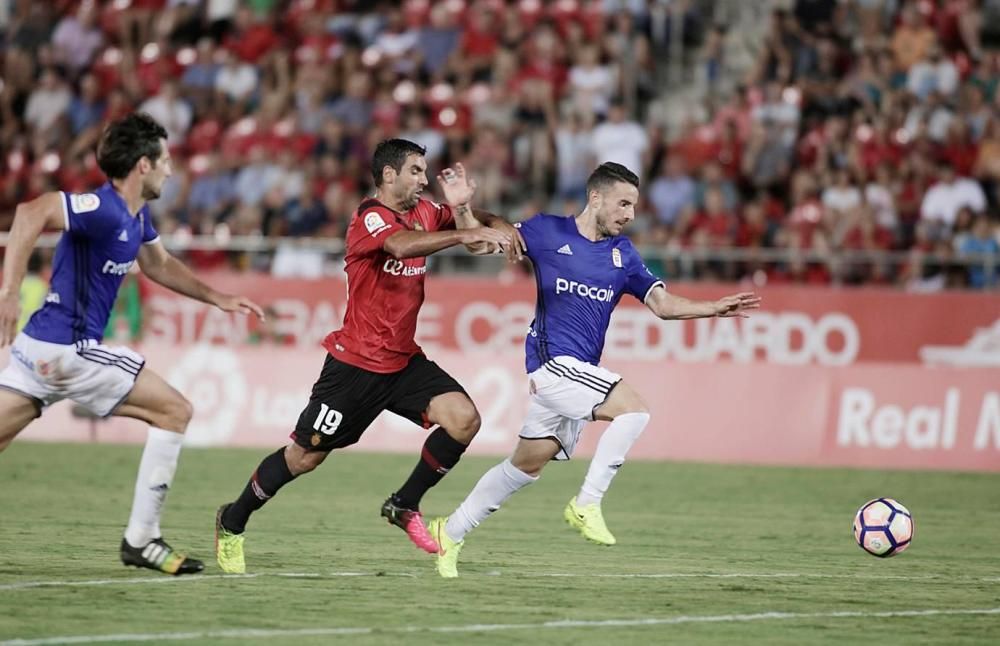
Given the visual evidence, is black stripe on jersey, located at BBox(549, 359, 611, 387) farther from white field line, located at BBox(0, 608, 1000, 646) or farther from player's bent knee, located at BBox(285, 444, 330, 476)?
white field line, located at BBox(0, 608, 1000, 646)

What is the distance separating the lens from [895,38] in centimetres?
2392

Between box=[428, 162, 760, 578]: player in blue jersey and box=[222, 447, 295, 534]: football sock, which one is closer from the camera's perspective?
box=[222, 447, 295, 534]: football sock

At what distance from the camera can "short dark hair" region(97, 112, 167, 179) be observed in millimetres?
9555

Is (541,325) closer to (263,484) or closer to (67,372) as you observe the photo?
(263,484)

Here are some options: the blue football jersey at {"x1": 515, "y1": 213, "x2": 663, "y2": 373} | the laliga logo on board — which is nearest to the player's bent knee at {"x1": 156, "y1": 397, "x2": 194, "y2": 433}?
the blue football jersey at {"x1": 515, "y1": 213, "x2": 663, "y2": 373}

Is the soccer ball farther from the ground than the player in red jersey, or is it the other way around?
the player in red jersey

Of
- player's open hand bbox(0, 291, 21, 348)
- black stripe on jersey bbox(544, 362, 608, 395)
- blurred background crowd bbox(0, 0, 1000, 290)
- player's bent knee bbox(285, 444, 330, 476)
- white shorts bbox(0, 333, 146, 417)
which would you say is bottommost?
player's bent knee bbox(285, 444, 330, 476)

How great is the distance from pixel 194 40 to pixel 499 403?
406 inches

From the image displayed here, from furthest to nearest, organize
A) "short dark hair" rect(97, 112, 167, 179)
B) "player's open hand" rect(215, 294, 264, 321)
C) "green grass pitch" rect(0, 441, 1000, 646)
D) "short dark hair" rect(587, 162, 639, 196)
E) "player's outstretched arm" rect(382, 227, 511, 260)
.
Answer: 1. "short dark hair" rect(587, 162, 639, 196)
2. "player's open hand" rect(215, 294, 264, 321)
3. "player's outstretched arm" rect(382, 227, 511, 260)
4. "short dark hair" rect(97, 112, 167, 179)
5. "green grass pitch" rect(0, 441, 1000, 646)

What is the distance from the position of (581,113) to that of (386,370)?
13.2 metres

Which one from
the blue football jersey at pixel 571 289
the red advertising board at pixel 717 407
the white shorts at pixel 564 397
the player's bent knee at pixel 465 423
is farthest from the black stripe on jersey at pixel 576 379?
the red advertising board at pixel 717 407

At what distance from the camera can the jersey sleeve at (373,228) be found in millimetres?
10273

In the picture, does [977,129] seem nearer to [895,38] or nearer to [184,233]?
[895,38]

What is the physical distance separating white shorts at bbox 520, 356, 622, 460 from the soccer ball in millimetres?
2029
